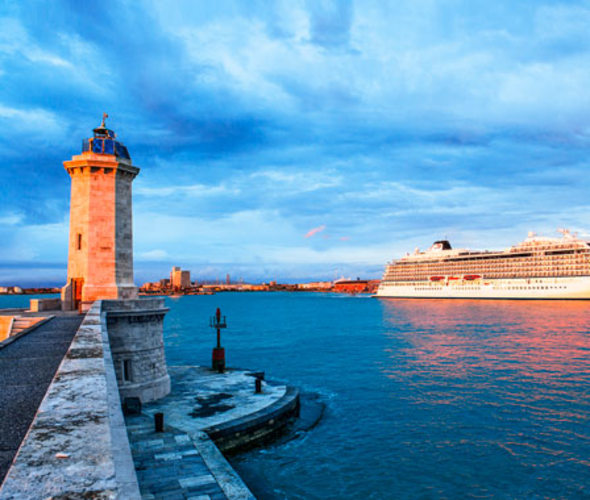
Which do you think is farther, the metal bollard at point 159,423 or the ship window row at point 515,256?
the ship window row at point 515,256

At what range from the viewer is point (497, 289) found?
3681 inches

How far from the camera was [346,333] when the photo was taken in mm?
48750

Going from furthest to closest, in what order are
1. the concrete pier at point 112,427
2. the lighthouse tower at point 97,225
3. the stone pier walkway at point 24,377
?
1. the lighthouse tower at point 97,225
2. the stone pier walkway at point 24,377
3. the concrete pier at point 112,427

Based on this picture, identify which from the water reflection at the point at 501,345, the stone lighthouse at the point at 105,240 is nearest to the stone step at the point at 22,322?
the stone lighthouse at the point at 105,240

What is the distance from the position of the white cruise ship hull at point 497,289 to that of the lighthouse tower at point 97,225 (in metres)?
89.0

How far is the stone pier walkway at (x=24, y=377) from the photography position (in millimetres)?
4178

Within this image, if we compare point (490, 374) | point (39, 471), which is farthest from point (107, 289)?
point (490, 374)

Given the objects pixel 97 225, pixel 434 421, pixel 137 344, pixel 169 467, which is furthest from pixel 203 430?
pixel 97 225

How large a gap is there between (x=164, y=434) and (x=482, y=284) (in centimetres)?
9478

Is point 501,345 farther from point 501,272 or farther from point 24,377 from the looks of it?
point 501,272

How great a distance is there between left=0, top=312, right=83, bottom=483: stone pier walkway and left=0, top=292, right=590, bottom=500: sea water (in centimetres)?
660

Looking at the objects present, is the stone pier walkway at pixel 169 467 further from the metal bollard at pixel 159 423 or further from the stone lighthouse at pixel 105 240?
the stone lighthouse at pixel 105 240

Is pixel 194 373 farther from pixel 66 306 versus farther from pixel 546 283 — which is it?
pixel 546 283

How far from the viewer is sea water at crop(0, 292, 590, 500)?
12312mm
